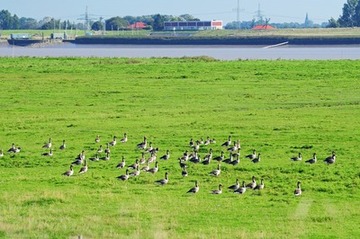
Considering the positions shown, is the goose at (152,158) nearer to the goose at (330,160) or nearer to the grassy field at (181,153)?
the grassy field at (181,153)

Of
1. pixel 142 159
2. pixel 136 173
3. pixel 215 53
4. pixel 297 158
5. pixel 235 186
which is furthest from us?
pixel 215 53

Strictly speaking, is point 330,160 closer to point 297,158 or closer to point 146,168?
point 297,158

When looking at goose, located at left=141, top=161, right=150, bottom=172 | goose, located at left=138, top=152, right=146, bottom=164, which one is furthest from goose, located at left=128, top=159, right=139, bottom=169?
goose, located at left=141, top=161, right=150, bottom=172

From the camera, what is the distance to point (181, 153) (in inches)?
1148

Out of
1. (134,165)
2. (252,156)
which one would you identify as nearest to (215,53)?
(252,156)

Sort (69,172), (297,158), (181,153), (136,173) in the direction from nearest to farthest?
(136,173) < (69,172) < (297,158) < (181,153)

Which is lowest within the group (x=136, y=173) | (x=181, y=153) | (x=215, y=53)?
(x=215, y=53)

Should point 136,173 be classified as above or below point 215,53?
above

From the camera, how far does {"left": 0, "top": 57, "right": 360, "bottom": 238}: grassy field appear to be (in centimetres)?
2070

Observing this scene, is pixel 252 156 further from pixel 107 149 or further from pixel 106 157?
pixel 107 149

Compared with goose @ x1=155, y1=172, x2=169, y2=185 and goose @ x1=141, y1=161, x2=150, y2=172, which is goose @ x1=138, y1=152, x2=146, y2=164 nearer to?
goose @ x1=141, y1=161, x2=150, y2=172

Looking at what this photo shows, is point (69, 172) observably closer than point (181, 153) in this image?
Yes

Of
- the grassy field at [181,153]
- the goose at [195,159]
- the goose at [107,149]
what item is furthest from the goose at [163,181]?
the goose at [107,149]

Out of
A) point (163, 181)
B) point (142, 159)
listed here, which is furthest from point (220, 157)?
point (163, 181)
